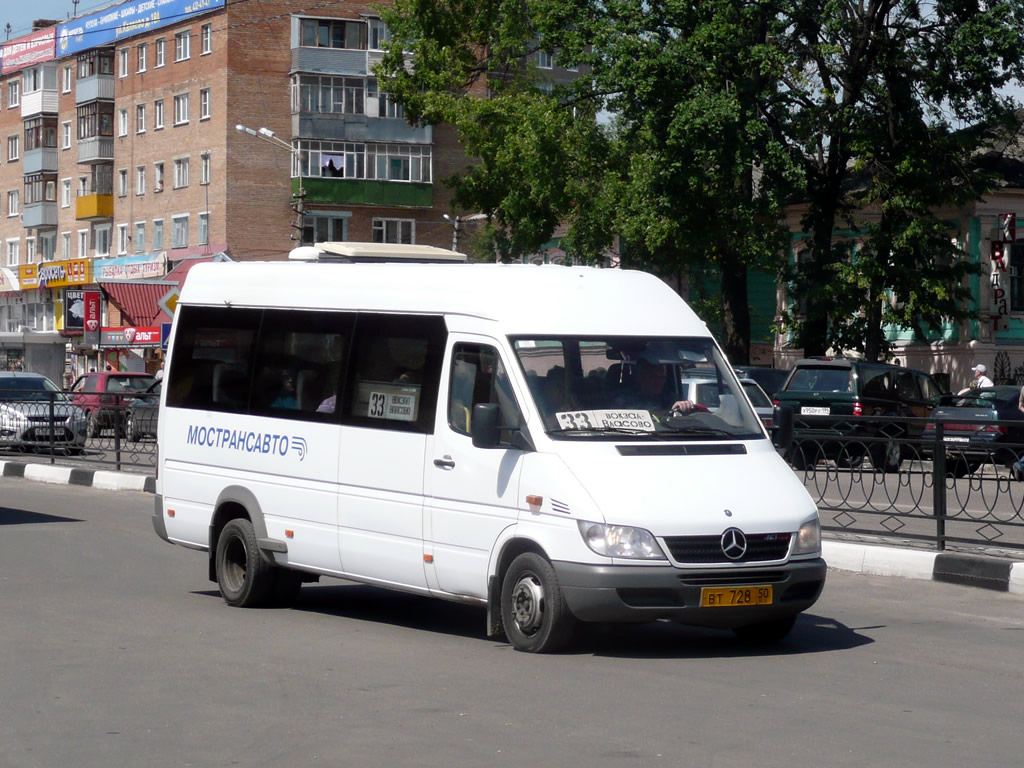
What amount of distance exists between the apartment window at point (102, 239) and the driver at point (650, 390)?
6908 cm

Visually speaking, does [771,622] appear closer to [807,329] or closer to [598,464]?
[598,464]

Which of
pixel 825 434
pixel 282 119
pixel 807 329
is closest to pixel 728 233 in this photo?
pixel 807 329

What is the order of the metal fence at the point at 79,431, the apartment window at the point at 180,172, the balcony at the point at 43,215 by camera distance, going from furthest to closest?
the balcony at the point at 43,215, the apartment window at the point at 180,172, the metal fence at the point at 79,431

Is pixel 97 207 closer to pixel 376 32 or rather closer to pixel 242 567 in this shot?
pixel 376 32

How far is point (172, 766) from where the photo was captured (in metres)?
6.13

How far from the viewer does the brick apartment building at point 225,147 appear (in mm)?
66438

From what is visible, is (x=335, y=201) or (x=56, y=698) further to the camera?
(x=335, y=201)

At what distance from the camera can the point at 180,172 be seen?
Result: 69.5 metres

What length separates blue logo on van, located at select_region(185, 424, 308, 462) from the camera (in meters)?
10.6

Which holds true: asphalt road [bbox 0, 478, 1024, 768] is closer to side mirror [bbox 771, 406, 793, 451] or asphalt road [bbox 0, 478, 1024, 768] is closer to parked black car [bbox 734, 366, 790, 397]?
side mirror [bbox 771, 406, 793, 451]

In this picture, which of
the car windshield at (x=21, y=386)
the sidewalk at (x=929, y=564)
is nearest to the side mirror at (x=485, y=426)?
the sidewalk at (x=929, y=564)

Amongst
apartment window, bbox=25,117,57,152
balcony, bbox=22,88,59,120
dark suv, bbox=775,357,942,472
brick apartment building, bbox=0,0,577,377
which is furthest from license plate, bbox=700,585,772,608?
apartment window, bbox=25,117,57,152

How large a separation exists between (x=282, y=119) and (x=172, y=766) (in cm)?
6278

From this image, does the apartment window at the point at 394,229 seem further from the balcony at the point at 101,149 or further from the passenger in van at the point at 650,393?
the passenger in van at the point at 650,393
